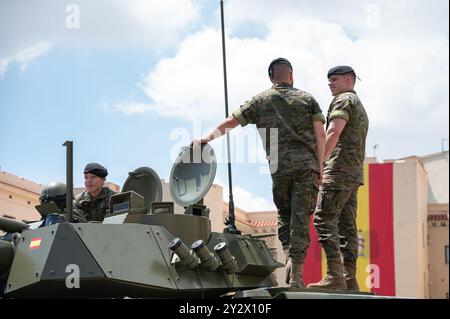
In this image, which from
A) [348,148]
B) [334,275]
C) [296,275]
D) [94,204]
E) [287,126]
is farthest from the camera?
[94,204]

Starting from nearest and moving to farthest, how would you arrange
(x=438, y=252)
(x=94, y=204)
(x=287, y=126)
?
(x=287, y=126), (x=94, y=204), (x=438, y=252)

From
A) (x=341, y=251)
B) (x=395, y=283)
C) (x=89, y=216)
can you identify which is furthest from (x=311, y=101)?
(x=395, y=283)

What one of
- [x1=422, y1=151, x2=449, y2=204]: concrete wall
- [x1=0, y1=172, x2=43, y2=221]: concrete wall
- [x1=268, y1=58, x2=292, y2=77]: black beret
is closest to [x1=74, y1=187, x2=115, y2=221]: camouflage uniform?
[x1=268, y1=58, x2=292, y2=77]: black beret

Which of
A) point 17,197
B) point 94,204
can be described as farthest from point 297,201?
point 17,197

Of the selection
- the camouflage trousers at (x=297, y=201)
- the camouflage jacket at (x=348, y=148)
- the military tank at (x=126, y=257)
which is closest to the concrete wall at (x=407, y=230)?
the camouflage jacket at (x=348, y=148)

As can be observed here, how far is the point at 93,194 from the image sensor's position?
8.84 m

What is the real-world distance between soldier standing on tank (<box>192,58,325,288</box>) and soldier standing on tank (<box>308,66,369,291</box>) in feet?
0.79

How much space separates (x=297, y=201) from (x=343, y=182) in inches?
28.9

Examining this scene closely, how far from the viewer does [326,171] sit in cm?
793

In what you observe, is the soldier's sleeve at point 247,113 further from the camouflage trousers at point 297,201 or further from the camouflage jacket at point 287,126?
the camouflage trousers at point 297,201

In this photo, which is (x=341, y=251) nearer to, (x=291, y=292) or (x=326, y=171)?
(x=326, y=171)

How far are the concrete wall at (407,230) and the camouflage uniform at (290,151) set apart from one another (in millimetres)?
30337

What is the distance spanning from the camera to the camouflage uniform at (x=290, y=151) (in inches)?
288

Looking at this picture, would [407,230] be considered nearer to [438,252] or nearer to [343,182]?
[438,252]
